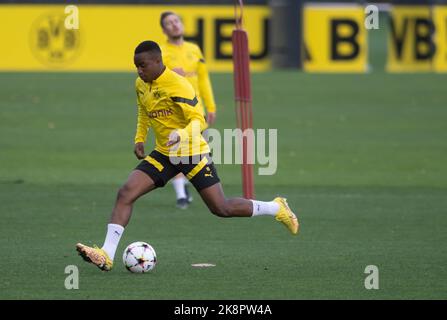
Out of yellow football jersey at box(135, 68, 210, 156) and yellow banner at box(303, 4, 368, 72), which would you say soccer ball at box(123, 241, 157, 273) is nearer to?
yellow football jersey at box(135, 68, 210, 156)

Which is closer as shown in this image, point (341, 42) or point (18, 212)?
point (18, 212)

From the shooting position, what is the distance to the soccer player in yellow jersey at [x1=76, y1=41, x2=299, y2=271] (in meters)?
11.4

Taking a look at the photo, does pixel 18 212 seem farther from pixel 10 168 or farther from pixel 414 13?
pixel 414 13

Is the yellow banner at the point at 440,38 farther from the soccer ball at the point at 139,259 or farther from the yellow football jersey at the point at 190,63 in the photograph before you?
the soccer ball at the point at 139,259

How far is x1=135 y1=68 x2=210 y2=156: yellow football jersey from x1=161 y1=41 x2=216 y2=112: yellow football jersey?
4271 millimetres

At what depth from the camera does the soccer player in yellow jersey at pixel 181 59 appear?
15953 millimetres

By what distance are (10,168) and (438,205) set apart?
783 cm

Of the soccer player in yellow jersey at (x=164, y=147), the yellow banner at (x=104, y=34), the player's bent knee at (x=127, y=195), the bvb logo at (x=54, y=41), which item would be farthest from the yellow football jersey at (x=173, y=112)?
the yellow banner at (x=104, y=34)

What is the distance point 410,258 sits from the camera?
12570 millimetres

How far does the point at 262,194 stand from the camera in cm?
1853

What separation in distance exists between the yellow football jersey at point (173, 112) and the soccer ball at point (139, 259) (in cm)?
95

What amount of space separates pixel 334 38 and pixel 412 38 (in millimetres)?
2267

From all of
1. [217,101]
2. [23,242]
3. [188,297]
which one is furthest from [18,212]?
[217,101]

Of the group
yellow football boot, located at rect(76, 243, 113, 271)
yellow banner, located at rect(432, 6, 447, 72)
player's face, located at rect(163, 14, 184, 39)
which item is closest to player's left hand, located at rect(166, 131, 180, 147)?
yellow football boot, located at rect(76, 243, 113, 271)
